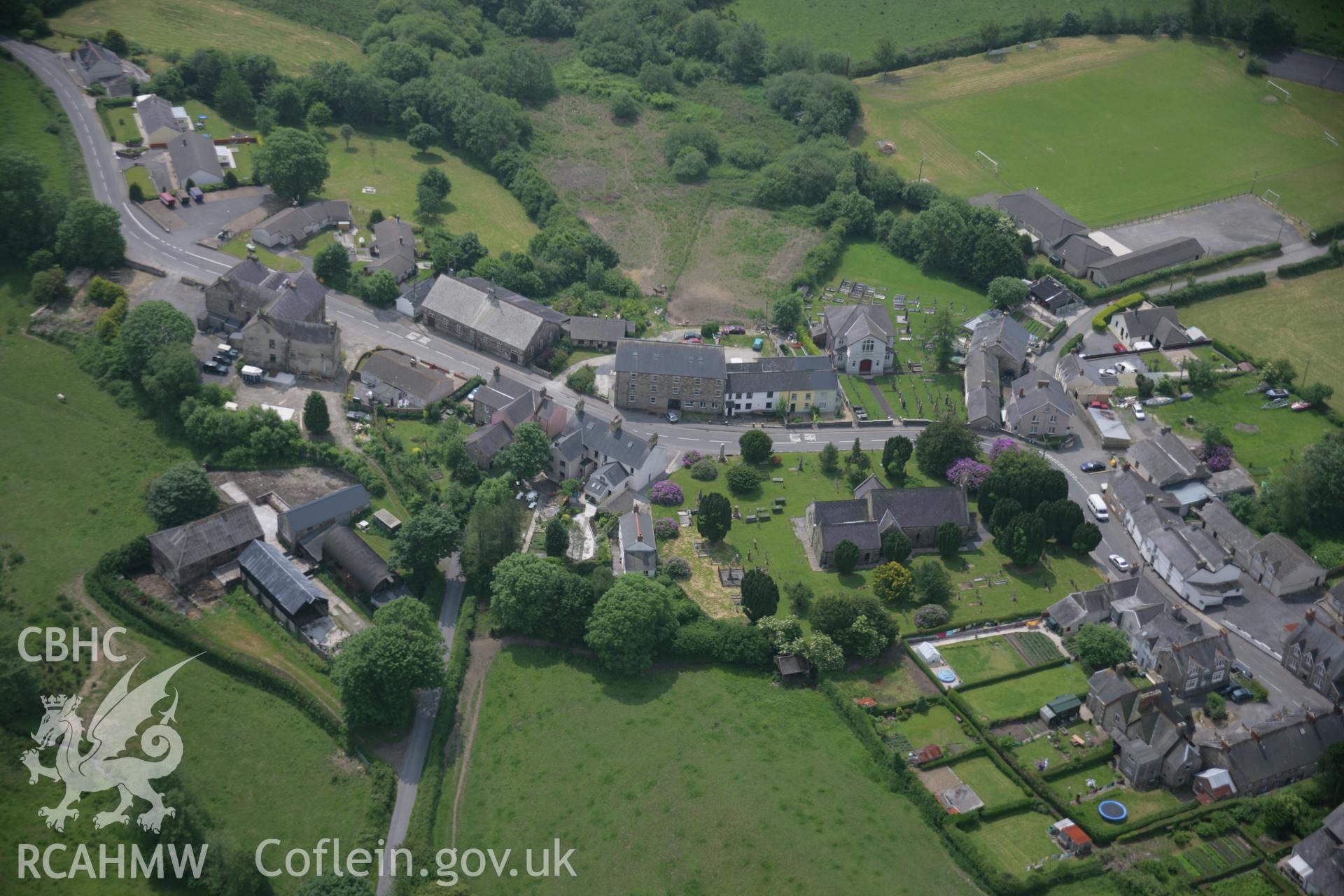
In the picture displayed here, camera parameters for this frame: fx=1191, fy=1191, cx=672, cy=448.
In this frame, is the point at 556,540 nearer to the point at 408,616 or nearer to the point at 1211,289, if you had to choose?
the point at 408,616

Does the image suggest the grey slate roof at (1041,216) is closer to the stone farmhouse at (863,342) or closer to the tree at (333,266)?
the stone farmhouse at (863,342)

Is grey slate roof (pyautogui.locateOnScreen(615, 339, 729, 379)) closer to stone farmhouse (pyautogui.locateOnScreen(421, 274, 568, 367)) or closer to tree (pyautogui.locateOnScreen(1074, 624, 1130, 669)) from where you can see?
stone farmhouse (pyautogui.locateOnScreen(421, 274, 568, 367))

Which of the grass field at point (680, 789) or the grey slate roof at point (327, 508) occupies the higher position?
the grey slate roof at point (327, 508)

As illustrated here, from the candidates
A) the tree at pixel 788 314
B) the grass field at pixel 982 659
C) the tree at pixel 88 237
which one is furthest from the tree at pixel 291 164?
the grass field at pixel 982 659

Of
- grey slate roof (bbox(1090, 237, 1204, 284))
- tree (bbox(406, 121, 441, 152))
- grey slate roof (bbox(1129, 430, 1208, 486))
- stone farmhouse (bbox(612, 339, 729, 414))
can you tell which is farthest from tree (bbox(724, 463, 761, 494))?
tree (bbox(406, 121, 441, 152))

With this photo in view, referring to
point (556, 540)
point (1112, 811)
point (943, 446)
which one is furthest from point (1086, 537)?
point (556, 540)
